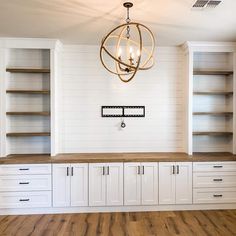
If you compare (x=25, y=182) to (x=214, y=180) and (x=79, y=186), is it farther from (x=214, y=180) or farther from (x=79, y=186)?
(x=214, y=180)

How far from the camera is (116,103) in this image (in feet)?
13.6

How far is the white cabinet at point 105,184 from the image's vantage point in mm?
3637

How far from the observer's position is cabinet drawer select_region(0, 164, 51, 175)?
3571 mm

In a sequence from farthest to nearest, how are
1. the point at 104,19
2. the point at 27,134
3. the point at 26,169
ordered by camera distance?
the point at 27,134 < the point at 26,169 < the point at 104,19

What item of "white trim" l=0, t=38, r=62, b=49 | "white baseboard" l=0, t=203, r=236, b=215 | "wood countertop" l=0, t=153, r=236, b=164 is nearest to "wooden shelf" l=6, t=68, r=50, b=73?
"white trim" l=0, t=38, r=62, b=49

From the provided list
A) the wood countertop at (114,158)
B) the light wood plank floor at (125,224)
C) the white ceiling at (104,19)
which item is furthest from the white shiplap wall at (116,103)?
the light wood plank floor at (125,224)

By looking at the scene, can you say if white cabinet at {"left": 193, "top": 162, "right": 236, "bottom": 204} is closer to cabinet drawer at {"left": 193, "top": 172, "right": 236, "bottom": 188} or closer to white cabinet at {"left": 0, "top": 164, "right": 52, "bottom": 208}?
cabinet drawer at {"left": 193, "top": 172, "right": 236, "bottom": 188}

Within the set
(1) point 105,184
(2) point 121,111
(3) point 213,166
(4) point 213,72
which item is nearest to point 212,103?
(4) point 213,72

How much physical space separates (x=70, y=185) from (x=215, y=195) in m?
2.31

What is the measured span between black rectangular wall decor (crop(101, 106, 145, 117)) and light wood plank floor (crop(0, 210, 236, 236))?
1.61 meters

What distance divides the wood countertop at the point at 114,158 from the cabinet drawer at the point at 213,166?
0.22ft

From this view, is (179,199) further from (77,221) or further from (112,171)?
(77,221)

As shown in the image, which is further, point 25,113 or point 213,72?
point 213,72

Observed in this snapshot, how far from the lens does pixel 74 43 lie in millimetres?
4012
